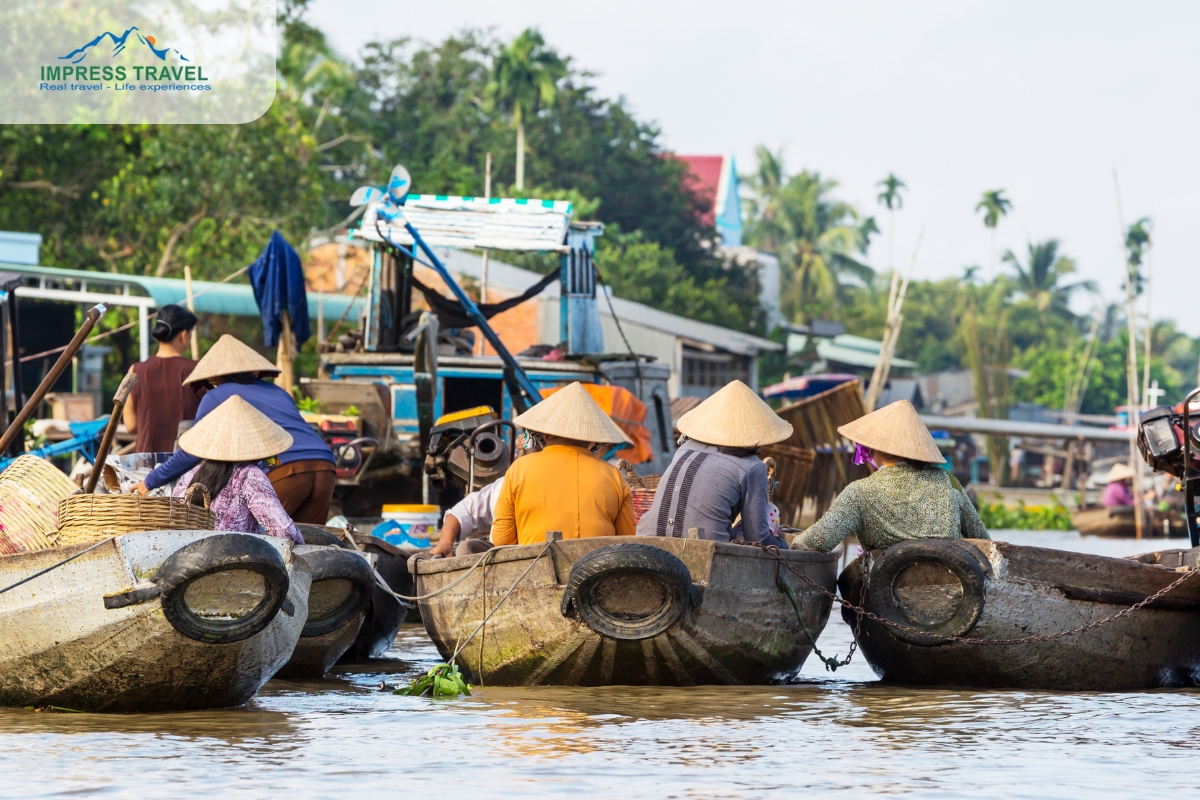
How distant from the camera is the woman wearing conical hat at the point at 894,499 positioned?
7609mm

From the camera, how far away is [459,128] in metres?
42.1

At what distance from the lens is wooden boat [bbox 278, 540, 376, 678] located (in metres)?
7.89

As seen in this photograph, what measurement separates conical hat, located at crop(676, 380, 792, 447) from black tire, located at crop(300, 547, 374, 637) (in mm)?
1806

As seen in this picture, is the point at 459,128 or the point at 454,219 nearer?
the point at 454,219

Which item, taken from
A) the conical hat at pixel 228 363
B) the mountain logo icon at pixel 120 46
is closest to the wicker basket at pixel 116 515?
the conical hat at pixel 228 363

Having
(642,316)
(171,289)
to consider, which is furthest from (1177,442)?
(642,316)

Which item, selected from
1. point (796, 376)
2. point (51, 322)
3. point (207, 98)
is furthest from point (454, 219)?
point (796, 376)

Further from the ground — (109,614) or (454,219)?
(454,219)

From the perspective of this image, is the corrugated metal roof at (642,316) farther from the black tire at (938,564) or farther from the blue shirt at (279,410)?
the black tire at (938,564)

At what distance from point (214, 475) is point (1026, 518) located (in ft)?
84.7

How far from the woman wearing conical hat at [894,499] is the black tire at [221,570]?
2733 millimetres

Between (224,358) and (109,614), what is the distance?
223 cm

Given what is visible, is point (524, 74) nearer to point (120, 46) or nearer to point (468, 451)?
point (120, 46)

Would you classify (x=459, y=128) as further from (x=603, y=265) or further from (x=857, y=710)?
(x=857, y=710)
